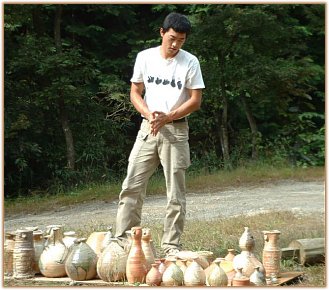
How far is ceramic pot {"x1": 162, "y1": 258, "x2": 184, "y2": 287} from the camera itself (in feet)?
12.8

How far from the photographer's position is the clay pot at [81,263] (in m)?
4.20

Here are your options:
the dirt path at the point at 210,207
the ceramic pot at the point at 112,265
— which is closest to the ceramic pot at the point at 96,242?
the ceramic pot at the point at 112,265

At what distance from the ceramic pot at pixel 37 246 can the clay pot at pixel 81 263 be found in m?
0.31

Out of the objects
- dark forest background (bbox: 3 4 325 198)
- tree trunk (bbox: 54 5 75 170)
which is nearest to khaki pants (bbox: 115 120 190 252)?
dark forest background (bbox: 3 4 325 198)

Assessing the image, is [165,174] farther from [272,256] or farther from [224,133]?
[224,133]

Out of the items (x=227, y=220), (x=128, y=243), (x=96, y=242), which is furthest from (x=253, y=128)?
(x=128, y=243)

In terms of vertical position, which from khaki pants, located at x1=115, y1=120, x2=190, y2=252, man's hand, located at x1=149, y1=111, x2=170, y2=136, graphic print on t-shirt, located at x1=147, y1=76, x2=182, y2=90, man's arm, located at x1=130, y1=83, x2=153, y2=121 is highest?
graphic print on t-shirt, located at x1=147, y1=76, x2=182, y2=90

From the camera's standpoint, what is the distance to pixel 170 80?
462cm

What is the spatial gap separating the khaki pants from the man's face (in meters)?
0.50

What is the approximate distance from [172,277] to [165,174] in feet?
3.10

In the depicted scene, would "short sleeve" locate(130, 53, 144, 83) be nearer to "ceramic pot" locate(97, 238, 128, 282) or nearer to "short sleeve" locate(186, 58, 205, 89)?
"short sleeve" locate(186, 58, 205, 89)

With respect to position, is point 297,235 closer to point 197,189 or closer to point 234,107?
point 197,189

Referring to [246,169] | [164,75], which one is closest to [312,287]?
[164,75]

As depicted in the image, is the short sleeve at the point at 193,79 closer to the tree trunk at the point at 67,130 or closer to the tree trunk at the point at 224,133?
the tree trunk at the point at 67,130
